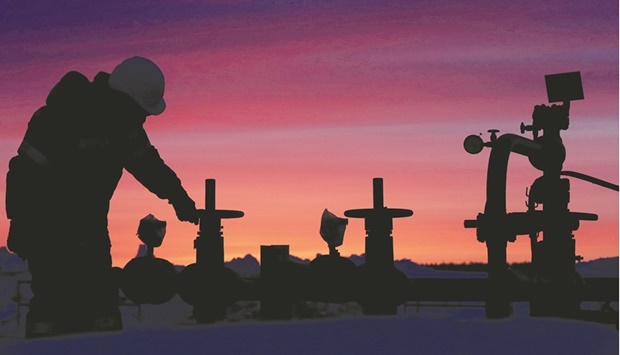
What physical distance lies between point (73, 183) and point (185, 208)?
1.36m

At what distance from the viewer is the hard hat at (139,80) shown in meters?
8.09

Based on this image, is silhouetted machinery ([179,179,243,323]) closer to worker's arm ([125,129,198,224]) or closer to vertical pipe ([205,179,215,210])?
vertical pipe ([205,179,215,210])

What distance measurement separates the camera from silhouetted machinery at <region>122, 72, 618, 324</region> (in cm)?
935

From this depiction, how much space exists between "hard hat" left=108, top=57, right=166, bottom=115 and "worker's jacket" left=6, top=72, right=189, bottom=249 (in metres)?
0.07

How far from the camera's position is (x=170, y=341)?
771 centimetres

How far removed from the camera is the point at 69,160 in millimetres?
8156

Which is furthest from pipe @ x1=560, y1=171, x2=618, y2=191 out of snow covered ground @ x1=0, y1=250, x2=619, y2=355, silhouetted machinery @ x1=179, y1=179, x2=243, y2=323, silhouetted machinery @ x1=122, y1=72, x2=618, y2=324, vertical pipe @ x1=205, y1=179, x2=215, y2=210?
vertical pipe @ x1=205, y1=179, x2=215, y2=210

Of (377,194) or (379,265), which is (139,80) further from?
(379,265)

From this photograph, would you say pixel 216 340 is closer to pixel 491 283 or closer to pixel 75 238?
pixel 75 238

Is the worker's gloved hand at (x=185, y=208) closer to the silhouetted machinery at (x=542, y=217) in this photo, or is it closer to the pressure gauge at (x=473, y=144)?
the silhouetted machinery at (x=542, y=217)

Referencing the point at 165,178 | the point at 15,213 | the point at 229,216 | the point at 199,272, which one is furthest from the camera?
the point at 229,216

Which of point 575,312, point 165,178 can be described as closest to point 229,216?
point 165,178

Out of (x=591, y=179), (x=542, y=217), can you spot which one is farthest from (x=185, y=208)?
(x=591, y=179)

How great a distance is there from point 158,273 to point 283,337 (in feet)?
6.87
